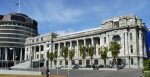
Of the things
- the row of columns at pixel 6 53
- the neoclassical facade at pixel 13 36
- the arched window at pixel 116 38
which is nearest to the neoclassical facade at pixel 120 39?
the arched window at pixel 116 38

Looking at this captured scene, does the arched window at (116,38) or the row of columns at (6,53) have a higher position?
the arched window at (116,38)

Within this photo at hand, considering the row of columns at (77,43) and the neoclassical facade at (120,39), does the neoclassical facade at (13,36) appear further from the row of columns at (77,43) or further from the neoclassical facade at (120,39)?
the neoclassical facade at (120,39)

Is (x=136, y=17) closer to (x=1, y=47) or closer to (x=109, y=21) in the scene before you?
(x=109, y=21)

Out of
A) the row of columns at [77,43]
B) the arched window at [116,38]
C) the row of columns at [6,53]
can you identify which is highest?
the arched window at [116,38]

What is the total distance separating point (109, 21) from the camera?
406ft

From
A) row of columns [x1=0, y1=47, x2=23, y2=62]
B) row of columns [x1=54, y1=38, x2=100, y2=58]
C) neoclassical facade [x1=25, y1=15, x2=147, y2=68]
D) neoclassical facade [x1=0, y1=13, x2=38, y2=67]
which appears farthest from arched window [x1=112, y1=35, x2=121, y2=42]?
row of columns [x1=0, y1=47, x2=23, y2=62]

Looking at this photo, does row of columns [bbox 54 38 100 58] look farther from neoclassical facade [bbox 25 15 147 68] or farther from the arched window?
the arched window

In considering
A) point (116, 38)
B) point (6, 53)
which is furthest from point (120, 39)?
point (6, 53)

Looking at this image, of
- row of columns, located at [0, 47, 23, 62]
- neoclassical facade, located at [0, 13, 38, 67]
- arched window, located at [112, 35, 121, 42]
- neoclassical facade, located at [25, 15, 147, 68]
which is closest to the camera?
neoclassical facade, located at [25, 15, 147, 68]

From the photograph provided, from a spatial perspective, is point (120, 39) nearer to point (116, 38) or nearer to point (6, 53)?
point (116, 38)

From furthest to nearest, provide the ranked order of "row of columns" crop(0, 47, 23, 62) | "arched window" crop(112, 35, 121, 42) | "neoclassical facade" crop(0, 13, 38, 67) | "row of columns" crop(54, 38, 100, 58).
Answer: "row of columns" crop(0, 47, 23, 62) < "neoclassical facade" crop(0, 13, 38, 67) < "row of columns" crop(54, 38, 100, 58) < "arched window" crop(112, 35, 121, 42)

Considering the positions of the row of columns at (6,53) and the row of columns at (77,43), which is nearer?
the row of columns at (77,43)

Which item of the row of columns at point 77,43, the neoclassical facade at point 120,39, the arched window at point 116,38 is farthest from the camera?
the row of columns at point 77,43

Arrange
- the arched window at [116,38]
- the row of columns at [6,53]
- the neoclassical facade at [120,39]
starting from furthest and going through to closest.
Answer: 1. the row of columns at [6,53]
2. the arched window at [116,38]
3. the neoclassical facade at [120,39]
